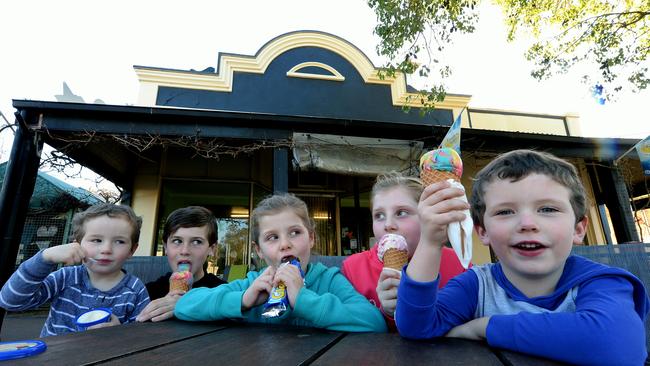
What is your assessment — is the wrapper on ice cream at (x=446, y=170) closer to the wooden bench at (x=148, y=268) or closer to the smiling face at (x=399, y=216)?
the smiling face at (x=399, y=216)

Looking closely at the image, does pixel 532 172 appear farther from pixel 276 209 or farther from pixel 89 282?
pixel 89 282

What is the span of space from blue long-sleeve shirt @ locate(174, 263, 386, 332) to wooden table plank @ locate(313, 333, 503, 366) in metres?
0.18

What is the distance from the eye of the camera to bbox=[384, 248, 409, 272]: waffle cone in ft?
4.55

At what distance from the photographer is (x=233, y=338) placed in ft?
3.47

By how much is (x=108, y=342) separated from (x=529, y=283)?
1448 mm

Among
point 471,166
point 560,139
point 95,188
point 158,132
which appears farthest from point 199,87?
point 560,139

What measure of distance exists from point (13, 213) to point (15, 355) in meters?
5.02

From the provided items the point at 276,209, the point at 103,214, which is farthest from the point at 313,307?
the point at 103,214

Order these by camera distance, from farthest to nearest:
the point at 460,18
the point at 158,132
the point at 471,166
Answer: the point at 471,166
the point at 460,18
the point at 158,132

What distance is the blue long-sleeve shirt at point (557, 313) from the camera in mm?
833

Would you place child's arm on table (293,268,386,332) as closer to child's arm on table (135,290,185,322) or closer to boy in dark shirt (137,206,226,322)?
child's arm on table (135,290,185,322)

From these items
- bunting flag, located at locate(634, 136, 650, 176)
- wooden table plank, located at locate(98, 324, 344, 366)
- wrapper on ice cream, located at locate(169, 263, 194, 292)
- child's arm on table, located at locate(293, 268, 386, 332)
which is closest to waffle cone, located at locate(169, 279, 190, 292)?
wrapper on ice cream, located at locate(169, 263, 194, 292)

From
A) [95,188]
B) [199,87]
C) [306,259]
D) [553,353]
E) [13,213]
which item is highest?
[199,87]

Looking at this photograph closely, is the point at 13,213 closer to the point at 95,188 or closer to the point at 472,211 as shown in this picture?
the point at 95,188
